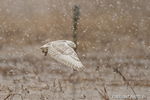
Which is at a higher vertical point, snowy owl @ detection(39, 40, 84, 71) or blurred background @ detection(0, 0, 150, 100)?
blurred background @ detection(0, 0, 150, 100)

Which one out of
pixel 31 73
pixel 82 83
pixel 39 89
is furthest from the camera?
pixel 31 73

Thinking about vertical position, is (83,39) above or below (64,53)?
above

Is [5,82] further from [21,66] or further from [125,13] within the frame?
[125,13]

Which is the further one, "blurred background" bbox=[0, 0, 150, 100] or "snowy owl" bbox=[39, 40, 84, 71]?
"blurred background" bbox=[0, 0, 150, 100]

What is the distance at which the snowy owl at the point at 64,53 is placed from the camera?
19.6 feet

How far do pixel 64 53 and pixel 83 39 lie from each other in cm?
524

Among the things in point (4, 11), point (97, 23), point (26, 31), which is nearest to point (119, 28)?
point (97, 23)

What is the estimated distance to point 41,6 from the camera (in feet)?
44.2

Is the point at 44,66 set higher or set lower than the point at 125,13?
lower

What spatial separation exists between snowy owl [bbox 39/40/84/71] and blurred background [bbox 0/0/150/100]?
904mm

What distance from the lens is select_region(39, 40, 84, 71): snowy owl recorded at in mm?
5973

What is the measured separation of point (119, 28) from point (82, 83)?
4.65 m

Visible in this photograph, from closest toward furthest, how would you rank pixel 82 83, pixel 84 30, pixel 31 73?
pixel 82 83
pixel 31 73
pixel 84 30

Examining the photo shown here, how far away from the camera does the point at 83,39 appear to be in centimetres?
1140
